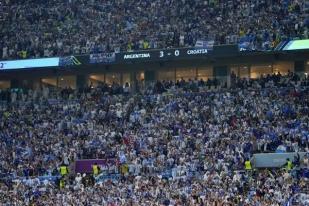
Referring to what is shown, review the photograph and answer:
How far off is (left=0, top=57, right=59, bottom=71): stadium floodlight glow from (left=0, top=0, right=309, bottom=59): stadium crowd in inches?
15.2

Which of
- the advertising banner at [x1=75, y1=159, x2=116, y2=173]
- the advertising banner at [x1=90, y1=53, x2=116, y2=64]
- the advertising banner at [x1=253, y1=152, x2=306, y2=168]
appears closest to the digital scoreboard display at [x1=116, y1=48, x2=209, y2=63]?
the advertising banner at [x1=90, y1=53, x2=116, y2=64]

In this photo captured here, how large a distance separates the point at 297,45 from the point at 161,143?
30.7ft

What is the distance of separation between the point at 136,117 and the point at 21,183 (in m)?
7.76

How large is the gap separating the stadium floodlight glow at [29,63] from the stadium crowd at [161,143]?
2.21 meters

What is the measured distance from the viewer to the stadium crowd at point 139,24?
1763 inches

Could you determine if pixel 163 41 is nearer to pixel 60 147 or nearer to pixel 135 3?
pixel 135 3

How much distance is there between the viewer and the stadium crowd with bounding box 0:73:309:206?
34250 mm

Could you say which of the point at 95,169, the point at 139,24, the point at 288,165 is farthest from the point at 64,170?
the point at 139,24

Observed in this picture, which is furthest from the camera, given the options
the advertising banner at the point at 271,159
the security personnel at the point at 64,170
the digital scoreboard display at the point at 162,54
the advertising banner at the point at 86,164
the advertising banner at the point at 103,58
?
the advertising banner at the point at 103,58

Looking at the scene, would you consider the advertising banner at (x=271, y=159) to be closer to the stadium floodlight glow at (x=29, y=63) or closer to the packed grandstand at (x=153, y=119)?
the packed grandstand at (x=153, y=119)

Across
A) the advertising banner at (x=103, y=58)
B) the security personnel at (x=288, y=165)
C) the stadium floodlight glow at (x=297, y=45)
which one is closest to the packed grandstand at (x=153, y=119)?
the security personnel at (x=288, y=165)

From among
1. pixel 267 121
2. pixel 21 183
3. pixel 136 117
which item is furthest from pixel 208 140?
pixel 21 183

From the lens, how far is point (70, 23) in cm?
5128

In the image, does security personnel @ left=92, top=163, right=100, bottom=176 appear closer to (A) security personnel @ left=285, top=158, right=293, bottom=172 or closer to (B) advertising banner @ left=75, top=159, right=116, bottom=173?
(B) advertising banner @ left=75, top=159, right=116, bottom=173
